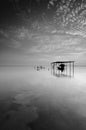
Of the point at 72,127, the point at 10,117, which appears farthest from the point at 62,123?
the point at 10,117

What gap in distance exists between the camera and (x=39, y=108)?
17.2 ft

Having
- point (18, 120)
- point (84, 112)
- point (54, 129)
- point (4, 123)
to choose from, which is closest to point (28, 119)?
point (18, 120)

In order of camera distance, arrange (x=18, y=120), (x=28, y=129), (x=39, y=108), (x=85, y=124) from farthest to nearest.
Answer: (x=39, y=108), (x=18, y=120), (x=85, y=124), (x=28, y=129)

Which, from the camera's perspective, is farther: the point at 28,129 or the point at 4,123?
the point at 4,123

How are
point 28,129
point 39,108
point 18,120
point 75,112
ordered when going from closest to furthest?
point 28,129 → point 18,120 → point 75,112 → point 39,108

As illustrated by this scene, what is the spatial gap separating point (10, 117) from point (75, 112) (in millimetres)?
3270

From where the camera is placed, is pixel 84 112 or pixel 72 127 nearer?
pixel 72 127

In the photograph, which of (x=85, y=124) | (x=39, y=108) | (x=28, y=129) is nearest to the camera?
(x=28, y=129)

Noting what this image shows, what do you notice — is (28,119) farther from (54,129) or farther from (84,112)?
(84,112)

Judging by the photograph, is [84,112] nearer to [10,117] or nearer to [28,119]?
[28,119]

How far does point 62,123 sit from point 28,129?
1.43 meters

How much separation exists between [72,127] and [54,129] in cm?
73

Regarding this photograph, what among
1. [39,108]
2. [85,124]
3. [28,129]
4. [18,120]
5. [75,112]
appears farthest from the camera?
[39,108]

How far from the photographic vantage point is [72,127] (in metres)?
3.62
